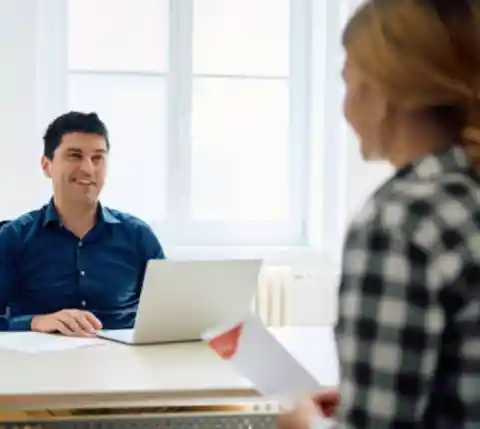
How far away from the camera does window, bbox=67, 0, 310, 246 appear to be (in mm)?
3789

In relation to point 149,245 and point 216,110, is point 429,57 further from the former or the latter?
point 216,110

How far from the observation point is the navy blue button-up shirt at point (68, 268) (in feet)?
8.55

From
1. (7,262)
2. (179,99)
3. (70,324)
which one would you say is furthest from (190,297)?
(179,99)

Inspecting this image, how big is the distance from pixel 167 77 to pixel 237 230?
766mm

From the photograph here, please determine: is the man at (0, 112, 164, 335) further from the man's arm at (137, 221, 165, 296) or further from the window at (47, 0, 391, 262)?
the window at (47, 0, 391, 262)

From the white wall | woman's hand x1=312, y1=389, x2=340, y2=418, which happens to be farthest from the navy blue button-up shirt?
woman's hand x1=312, y1=389, x2=340, y2=418

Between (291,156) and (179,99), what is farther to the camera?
(291,156)

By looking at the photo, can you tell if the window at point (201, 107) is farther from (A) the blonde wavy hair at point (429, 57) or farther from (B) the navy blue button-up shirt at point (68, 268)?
(A) the blonde wavy hair at point (429, 57)

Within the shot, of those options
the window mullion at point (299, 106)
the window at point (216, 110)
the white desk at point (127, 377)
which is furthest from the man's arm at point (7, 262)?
the window mullion at point (299, 106)

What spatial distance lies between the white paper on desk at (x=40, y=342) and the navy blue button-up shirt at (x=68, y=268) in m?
0.38

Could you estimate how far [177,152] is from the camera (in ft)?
12.7

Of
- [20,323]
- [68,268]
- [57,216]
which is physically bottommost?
[20,323]

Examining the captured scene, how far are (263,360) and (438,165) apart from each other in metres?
0.66

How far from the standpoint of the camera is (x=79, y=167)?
271cm
